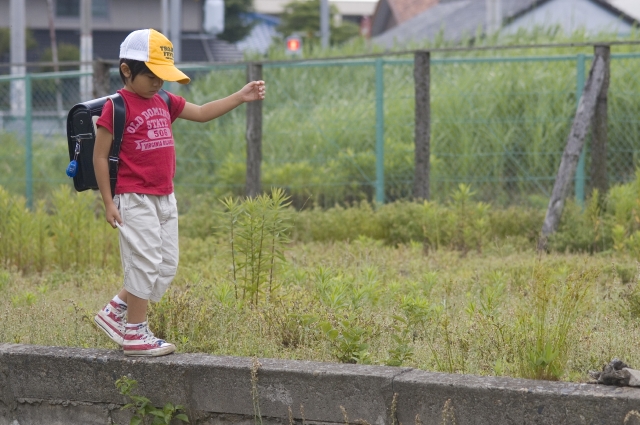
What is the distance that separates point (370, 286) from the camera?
5621 mm

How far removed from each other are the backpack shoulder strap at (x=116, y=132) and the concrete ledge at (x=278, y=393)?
0.84 m

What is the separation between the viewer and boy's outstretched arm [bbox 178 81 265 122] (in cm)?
487

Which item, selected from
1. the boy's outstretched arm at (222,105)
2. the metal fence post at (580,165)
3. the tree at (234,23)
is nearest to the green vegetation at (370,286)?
the boy's outstretched arm at (222,105)

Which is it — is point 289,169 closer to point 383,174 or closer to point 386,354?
point 383,174

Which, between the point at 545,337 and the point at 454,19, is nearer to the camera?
the point at 545,337

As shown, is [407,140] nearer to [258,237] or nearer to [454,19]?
[258,237]

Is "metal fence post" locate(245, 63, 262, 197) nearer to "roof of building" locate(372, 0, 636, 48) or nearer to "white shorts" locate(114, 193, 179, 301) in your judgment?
"white shorts" locate(114, 193, 179, 301)

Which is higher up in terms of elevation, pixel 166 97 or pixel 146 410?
pixel 166 97

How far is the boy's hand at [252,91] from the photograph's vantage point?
4.89m

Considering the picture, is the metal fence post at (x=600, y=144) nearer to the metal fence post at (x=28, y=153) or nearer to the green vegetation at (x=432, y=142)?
the green vegetation at (x=432, y=142)

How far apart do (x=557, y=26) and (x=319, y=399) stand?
14035 mm

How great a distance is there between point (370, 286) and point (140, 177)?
170 centimetres

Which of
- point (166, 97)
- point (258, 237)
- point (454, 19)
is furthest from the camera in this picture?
point (454, 19)

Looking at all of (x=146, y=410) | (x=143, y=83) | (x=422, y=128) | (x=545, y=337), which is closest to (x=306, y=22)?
(x=422, y=128)
